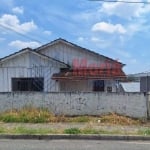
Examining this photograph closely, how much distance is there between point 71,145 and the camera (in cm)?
1322

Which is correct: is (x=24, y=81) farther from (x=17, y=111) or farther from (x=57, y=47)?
(x=17, y=111)

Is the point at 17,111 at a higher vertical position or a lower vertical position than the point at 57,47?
lower

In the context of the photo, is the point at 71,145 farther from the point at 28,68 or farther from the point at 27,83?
the point at 27,83

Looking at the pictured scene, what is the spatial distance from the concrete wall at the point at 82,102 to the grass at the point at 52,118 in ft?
1.78

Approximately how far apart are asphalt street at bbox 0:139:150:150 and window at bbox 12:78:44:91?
1374 cm

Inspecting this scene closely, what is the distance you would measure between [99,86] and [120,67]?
1826mm

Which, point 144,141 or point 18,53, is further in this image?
point 18,53

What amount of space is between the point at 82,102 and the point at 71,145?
7758mm

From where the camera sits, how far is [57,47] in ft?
96.2

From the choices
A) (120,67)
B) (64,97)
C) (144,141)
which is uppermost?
(120,67)

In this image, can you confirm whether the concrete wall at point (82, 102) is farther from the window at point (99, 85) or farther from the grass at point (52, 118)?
the window at point (99, 85)

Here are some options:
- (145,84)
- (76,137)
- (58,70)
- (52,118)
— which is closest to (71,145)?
(76,137)

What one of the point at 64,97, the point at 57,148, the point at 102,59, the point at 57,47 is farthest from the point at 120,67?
the point at 57,148

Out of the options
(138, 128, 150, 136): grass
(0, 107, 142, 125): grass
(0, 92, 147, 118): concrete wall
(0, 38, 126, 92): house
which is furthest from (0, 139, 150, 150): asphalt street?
(0, 38, 126, 92): house
